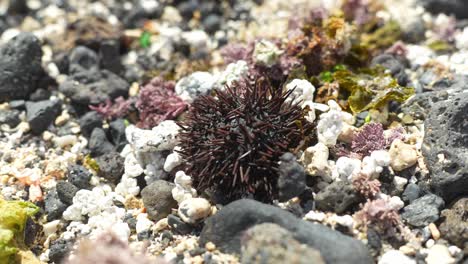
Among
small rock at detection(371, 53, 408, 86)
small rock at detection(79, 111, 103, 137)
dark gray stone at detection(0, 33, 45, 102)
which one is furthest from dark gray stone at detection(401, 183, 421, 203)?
dark gray stone at detection(0, 33, 45, 102)

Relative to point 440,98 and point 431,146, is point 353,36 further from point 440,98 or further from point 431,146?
point 431,146

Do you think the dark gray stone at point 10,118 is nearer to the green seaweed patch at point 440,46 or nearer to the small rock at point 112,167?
the small rock at point 112,167

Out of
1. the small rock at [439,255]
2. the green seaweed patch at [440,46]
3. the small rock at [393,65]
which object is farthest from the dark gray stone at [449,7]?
the small rock at [439,255]

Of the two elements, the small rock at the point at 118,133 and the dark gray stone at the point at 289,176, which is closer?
the dark gray stone at the point at 289,176

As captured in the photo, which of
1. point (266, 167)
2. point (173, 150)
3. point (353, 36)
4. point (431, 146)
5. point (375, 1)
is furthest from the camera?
point (375, 1)

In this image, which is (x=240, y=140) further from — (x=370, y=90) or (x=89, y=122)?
(x=89, y=122)

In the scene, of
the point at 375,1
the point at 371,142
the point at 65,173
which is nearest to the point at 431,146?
the point at 371,142

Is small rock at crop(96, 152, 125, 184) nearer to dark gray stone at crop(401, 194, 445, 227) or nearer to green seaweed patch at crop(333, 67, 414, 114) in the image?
green seaweed patch at crop(333, 67, 414, 114)
